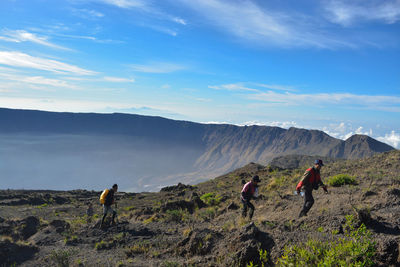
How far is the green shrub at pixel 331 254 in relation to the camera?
430 cm

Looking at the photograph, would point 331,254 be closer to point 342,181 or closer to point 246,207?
point 246,207

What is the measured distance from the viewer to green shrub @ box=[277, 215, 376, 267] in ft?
14.1

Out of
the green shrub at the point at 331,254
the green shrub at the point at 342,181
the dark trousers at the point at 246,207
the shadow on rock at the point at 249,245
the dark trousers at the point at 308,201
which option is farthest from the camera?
the green shrub at the point at 342,181

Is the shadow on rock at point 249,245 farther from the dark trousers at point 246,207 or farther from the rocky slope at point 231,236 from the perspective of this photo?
the dark trousers at point 246,207

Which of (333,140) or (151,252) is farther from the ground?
(333,140)

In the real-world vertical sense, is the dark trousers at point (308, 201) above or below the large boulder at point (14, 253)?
above

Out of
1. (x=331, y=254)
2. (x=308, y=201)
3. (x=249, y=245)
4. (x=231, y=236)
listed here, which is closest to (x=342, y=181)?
(x=308, y=201)

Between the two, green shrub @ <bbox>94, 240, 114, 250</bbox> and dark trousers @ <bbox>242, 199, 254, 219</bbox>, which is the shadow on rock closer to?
dark trousers @ <bbox>242, 199, 254, 219</bbox>

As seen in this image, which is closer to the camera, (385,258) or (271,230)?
(385,258)

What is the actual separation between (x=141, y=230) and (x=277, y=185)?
973 cm

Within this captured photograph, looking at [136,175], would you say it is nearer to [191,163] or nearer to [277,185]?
[191,163]

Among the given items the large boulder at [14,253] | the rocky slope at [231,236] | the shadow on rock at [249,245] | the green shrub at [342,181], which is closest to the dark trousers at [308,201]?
the rocky slope at [231,236]

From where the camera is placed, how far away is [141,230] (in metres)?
10.4

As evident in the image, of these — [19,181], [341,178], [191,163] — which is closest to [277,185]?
[341,178]
